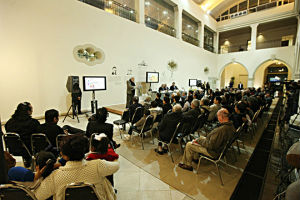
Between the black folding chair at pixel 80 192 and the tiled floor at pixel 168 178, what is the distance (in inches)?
37.0

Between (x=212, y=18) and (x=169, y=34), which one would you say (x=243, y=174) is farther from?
(x=212, y=18)

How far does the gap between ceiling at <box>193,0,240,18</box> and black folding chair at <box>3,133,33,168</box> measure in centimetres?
1465

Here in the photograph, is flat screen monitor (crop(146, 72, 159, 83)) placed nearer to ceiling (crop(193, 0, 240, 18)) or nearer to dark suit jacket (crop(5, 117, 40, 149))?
dark suit jacket (crop(5, 117, 40, 149))

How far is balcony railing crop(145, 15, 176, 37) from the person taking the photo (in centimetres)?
914

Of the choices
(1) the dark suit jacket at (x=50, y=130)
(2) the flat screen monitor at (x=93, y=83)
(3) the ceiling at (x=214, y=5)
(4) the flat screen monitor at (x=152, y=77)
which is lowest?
(1) the dark suit jacket at (x=50, y=130)

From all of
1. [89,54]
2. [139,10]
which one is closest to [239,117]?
[89,54]

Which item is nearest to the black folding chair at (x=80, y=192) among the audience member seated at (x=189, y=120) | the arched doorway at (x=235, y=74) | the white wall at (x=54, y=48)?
the audience member seated at (x=189, y=120)

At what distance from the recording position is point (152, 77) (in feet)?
29.0

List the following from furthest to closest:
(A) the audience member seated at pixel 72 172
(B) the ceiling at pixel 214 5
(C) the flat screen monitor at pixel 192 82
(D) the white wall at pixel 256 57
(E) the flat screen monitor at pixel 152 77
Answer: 1. (B) the ceiling at pixel 214 5
2. (C) the flat screen monitor at pixel 192 82
3. (D) the white wall at pixel 256 57
4. (E) the flat screen monitor at pixel 152 77
5. (A) the audience member seated at pixel 72 172

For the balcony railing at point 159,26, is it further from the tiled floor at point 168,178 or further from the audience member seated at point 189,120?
the tiled floor at point 168,178

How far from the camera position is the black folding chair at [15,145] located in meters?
1.99

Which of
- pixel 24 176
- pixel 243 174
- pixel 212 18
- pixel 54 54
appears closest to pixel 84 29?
pixel 54 54

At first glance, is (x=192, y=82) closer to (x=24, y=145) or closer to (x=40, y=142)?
(x=40, y=142)

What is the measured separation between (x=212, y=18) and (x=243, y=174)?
52.4ft
